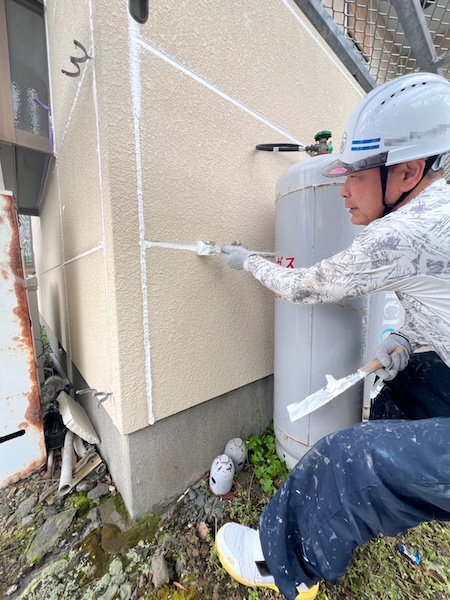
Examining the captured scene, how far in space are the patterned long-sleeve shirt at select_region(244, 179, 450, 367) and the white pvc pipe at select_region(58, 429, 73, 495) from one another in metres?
2.00

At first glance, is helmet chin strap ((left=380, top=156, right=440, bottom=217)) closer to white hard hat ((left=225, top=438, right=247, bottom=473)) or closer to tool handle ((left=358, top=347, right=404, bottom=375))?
tool handle ((left=358, top=347, right=404, bottom=375))

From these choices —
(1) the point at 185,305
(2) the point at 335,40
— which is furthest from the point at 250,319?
(2) the point at 335,40

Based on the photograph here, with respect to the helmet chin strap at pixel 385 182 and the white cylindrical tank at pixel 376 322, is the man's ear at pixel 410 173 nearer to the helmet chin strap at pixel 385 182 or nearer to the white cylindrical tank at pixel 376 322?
the helmet chin strap at pixel 385 182

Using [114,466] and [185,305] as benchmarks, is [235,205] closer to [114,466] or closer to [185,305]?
[185,305]

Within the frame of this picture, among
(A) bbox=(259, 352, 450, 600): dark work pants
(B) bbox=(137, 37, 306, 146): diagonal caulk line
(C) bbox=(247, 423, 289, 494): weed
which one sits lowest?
(C) bbox=(247, 423, 289, 494): weed

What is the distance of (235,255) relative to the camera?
5.19ft

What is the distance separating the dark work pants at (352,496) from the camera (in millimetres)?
853

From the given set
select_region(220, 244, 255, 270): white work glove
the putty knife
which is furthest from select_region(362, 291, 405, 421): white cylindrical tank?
select_region(220, 244, 255, 270): white work glove

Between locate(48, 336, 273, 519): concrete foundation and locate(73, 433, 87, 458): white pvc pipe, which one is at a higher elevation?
locate(48, 336, 273, 519): concrete foundation

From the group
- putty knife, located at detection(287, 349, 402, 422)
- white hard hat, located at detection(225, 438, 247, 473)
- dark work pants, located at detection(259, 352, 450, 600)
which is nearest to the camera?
dark work pants, located at detection(259, 352, 450, 600)

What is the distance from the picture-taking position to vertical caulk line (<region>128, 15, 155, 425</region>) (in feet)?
4.11

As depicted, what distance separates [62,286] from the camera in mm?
2729

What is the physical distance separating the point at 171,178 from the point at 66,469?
80.3 inches

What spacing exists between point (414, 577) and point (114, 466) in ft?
5.77
